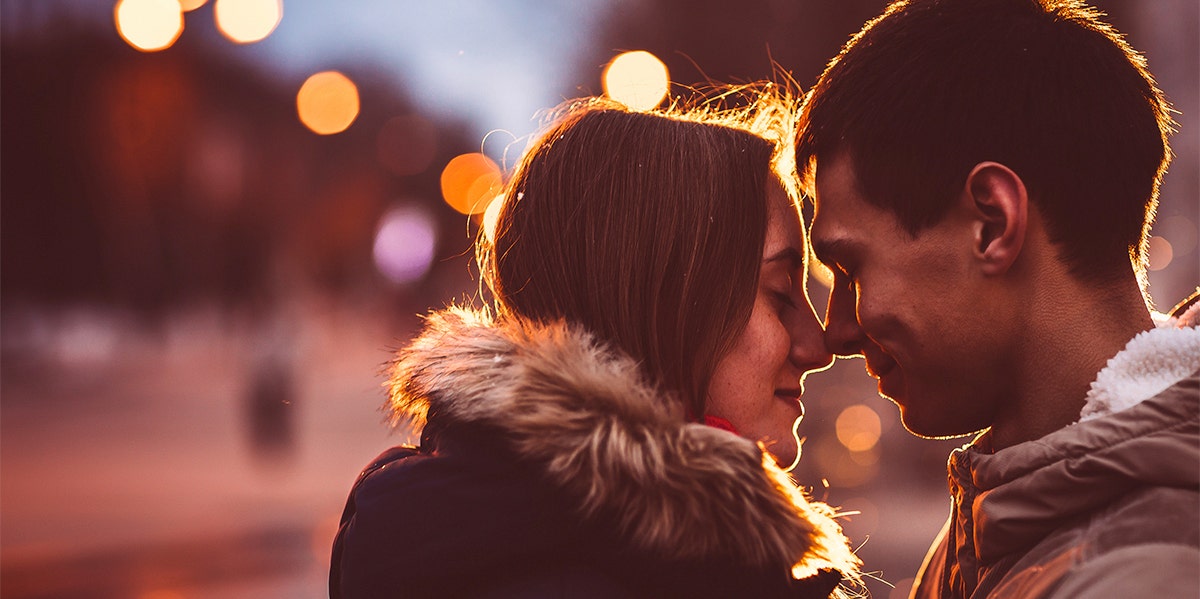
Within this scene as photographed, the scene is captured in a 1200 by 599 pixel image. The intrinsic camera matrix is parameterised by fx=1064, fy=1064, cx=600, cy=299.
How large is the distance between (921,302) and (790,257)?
0.35 meters

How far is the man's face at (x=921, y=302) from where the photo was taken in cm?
253

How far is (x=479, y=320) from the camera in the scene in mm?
2602

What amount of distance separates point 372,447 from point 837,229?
16268mm

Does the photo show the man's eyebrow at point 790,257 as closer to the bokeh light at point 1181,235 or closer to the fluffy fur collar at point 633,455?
the fluffy fur collar at point 633,455

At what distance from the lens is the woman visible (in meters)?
2.07

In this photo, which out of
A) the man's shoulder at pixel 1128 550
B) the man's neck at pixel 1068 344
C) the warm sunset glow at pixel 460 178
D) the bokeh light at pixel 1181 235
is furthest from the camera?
the warm sunset glow at pixel 460 178

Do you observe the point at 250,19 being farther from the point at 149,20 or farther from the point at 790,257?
the point at 790,257

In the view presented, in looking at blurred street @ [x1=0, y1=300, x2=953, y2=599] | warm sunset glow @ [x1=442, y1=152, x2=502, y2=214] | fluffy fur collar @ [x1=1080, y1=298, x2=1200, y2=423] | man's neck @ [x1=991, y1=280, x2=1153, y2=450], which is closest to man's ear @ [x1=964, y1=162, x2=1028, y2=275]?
man's neck @ [x1=991, y1=280, x2=1153, y2=450]

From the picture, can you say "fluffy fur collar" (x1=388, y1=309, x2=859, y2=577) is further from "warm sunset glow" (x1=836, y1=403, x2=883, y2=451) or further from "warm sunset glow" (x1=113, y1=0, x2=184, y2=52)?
"warm sunset glow" (x1=113, y1=0, x2=184, y2=52)

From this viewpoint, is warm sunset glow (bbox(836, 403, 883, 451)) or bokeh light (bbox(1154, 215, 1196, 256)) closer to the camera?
warm sunset glow (bbox(836, 403, 883, 451))

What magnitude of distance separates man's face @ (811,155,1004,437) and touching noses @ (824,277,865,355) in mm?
81

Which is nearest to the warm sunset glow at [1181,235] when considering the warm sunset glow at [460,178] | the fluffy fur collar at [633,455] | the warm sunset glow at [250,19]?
the warm sunset glow at [460,178]

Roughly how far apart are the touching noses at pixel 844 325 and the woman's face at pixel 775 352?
0.17ft

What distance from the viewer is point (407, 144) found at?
151 feet
